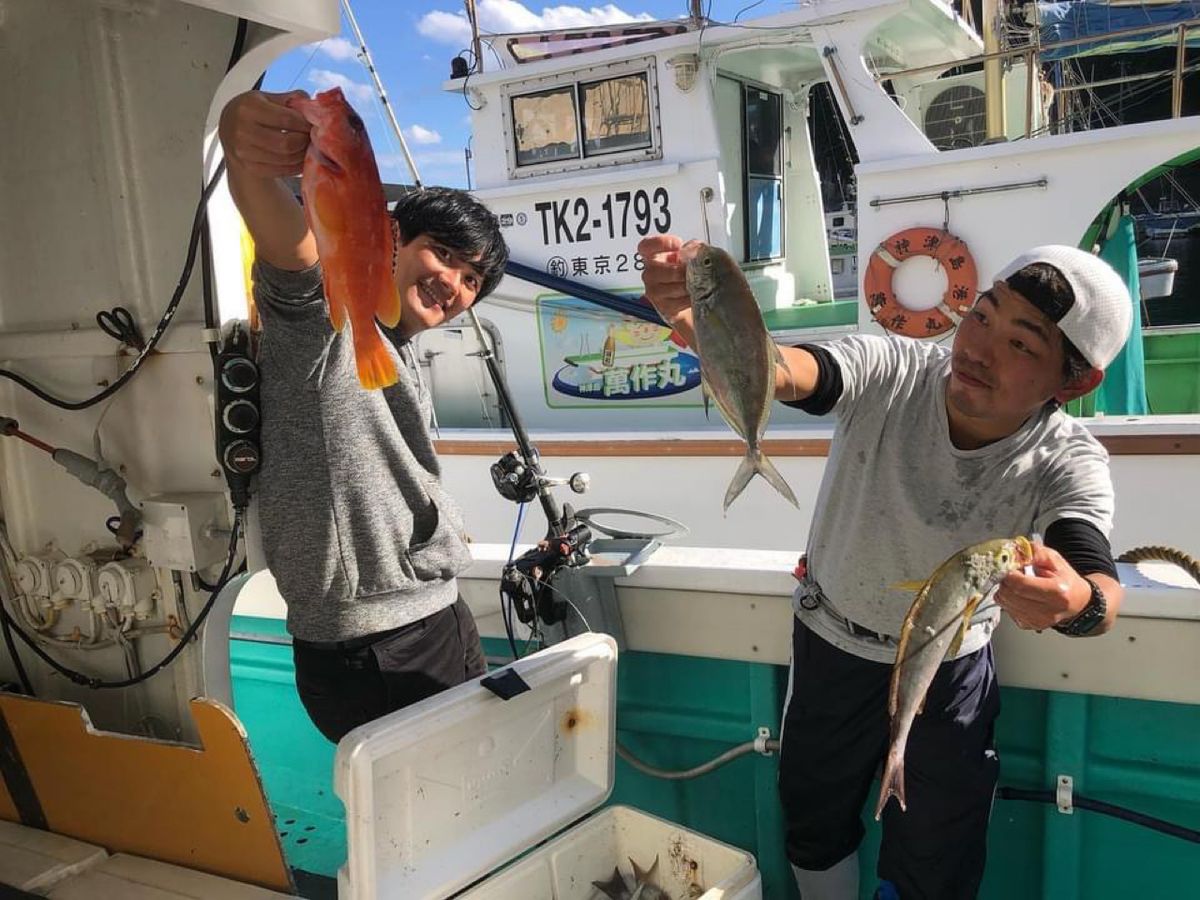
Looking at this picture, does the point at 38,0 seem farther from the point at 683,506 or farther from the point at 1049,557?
the point at 683,506

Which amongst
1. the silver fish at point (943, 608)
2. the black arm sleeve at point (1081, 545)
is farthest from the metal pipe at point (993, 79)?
the silver fish at point (943, 608)

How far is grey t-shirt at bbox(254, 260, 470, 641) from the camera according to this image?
175 cm

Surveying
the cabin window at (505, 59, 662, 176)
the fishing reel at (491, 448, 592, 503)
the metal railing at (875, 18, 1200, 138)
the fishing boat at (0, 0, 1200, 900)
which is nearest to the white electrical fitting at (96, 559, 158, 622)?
the fishing boat at (0, 0, 1200, 900)

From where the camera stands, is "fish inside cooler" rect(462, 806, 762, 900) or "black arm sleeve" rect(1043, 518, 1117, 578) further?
"fish inside cooler" rect(462, 806, 762, 900)

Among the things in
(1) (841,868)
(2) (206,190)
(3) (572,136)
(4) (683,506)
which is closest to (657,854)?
(1) (841,868)

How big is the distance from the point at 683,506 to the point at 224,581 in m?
4.34

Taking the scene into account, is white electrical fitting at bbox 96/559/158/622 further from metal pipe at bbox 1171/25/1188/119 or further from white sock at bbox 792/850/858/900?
metal pipe at bbox 1171/25/1188/119

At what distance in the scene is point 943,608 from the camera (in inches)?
60.6

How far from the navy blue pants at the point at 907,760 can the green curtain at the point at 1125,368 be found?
14.3 ft

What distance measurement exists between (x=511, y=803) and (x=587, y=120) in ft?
19.4

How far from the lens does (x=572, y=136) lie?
22.5ft

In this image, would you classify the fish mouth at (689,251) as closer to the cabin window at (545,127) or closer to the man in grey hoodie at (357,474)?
the man in grey hoodie at (357,474)

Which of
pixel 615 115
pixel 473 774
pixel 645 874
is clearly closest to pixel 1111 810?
pixel 645 874

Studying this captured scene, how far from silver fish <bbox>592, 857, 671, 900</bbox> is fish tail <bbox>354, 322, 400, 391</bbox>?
1.69 metres
